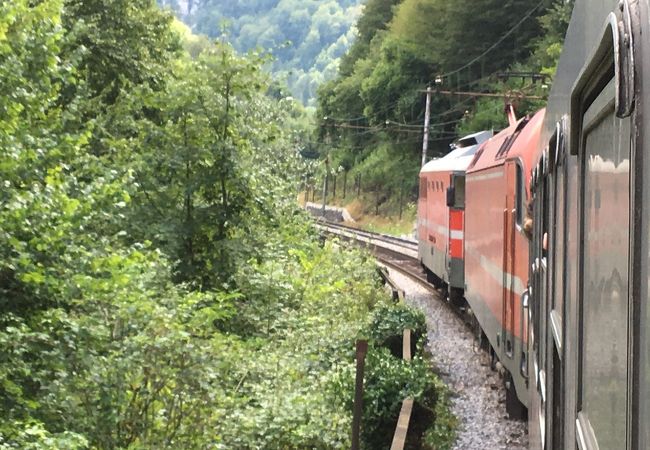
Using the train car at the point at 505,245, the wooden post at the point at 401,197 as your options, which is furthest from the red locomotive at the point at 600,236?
the wooden post at the point at 401,197

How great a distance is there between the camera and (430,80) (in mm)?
49094

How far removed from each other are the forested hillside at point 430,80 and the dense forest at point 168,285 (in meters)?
23.6

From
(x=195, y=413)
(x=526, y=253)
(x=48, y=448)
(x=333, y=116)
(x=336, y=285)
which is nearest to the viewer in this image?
(x=48, y=448)

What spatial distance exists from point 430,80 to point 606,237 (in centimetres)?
4854

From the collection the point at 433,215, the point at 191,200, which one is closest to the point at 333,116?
the point at 433,215

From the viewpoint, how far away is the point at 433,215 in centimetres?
1820

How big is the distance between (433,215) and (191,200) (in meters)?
7.06

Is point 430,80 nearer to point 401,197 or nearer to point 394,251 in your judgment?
point 401,197

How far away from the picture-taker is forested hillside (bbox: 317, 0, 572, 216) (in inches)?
1606

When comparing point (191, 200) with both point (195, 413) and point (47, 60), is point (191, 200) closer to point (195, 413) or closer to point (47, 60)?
point (47, 60)

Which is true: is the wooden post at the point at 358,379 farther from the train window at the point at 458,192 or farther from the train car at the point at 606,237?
the train window at the point at 458,192

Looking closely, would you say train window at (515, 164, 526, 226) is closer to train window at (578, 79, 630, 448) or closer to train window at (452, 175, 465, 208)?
train window at (578, 79, 630, 448)

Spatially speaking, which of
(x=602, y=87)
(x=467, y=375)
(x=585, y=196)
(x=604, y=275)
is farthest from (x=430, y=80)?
(x=604, y=275)

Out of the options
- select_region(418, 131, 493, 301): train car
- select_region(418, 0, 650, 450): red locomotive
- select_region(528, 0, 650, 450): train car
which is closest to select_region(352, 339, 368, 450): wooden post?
select_region(418, 0, 650, 450): red locomotive
